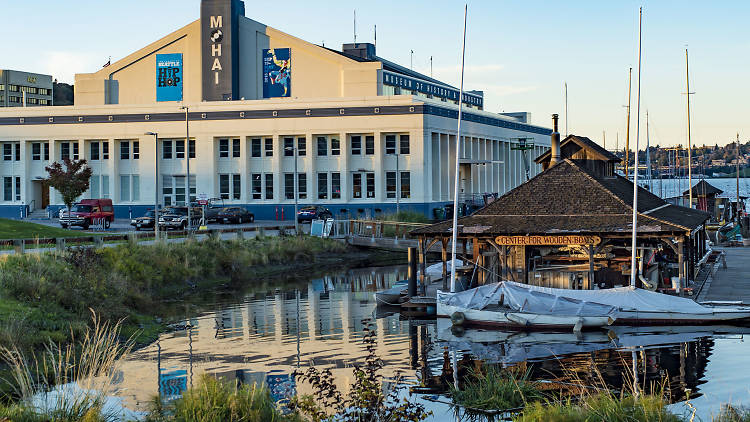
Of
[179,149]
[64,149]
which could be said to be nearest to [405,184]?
[179,149]

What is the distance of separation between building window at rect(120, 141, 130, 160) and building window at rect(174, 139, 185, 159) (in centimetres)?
497

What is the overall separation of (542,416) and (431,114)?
237 feet

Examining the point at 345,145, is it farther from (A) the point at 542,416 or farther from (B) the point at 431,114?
(A) the point at 542,416

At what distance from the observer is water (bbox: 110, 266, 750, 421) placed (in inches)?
1007

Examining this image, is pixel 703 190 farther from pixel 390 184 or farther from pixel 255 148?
pixel 255 148

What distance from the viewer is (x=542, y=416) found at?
55.0ft

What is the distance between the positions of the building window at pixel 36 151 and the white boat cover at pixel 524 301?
6910 centimetres

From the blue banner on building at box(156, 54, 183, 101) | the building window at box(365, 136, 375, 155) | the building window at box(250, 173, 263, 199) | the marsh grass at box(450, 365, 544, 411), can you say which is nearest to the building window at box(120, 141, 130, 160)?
the blue banner on building at box(156, 54, 183, 101)

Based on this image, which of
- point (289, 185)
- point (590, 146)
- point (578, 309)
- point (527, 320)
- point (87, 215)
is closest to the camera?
point (578, 309)

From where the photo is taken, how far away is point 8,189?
315 feet

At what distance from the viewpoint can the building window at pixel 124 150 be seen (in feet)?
310

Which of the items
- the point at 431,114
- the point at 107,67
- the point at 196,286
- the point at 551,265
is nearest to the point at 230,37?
the point at 107,67

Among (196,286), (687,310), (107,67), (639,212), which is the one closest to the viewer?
(687,310)

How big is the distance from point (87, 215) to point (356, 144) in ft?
90.0
